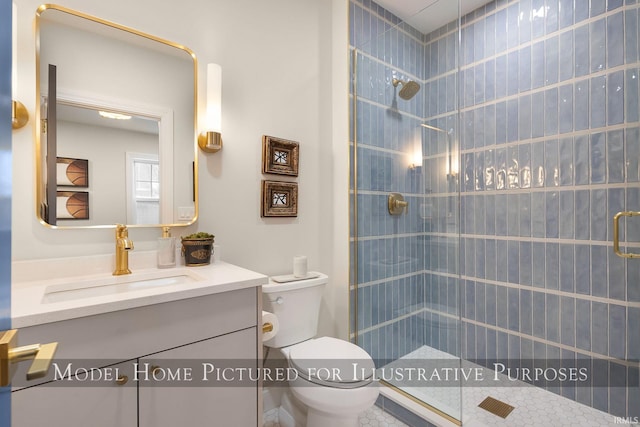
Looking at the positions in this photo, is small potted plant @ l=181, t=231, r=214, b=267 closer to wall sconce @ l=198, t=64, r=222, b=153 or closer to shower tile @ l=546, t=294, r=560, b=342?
wall sconce @ l=198, t=64, r=222, b=153

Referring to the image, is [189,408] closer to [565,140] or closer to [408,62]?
[408,62]

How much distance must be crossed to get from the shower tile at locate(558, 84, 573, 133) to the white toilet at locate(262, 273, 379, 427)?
169 cm

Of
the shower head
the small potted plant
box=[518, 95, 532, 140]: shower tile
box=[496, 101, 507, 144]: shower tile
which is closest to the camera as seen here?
the small potted plant

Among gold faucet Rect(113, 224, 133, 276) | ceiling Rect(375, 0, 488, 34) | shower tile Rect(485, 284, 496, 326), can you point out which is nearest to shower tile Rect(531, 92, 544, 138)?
ceiling Rect(375, 0, 488, 34)

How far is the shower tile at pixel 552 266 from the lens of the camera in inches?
75.3

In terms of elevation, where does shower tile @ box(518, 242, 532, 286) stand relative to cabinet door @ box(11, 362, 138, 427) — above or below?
above

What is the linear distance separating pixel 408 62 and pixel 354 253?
125 cm

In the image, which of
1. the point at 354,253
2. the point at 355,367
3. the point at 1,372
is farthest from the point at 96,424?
the point at 354,253

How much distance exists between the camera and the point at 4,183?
46 centimetres

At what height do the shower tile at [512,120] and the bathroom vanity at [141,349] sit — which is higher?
the shower tile at [512,120]

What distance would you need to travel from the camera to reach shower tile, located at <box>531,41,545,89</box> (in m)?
1.97

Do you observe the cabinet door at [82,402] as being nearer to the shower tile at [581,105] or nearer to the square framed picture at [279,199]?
the square framed picture at [279,199]

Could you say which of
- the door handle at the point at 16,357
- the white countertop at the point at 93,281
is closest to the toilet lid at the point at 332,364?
the white countertop at the point at 93,281

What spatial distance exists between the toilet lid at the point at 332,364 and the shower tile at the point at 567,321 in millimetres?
1318
